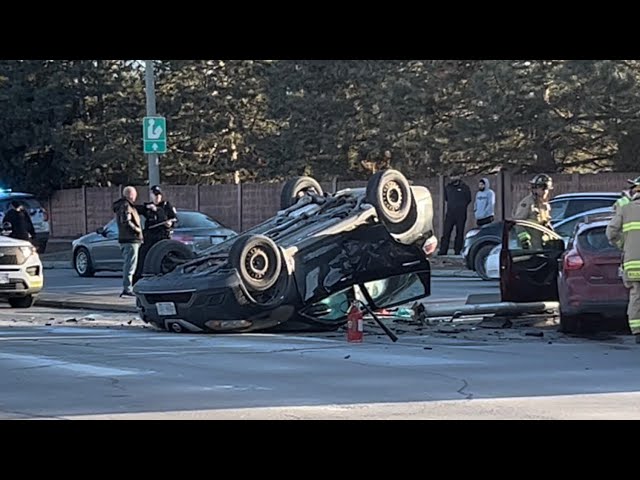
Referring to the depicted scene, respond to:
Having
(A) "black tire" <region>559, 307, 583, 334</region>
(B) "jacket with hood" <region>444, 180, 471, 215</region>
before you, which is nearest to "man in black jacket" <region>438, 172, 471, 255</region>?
(B) "jacket with hood" <region>444, 180, 471, 215</region>

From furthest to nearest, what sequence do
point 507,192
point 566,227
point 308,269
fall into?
point 507,192
point 566,227
point 308,269

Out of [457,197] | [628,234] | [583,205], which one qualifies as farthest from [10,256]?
[457,197]

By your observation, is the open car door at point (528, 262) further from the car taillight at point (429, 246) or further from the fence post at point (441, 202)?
the fence post at point (441, 202)

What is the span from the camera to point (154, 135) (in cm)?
2719

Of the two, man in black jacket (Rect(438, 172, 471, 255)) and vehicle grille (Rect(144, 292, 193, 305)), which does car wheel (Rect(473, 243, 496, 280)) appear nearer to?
man in black jacket (Rect(438, 172, 471, 255))

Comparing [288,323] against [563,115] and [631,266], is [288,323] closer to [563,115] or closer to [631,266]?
[631,266]

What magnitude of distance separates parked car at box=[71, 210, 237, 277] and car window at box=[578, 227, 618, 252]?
1157 cm

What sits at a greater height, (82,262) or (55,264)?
(82,262)

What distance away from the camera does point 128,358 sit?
13.0 m

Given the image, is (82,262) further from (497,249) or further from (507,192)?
(507,192)

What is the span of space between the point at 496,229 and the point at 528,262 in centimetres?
683

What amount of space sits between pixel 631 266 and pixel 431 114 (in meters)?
22.9

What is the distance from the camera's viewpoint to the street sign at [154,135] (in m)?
27.1
